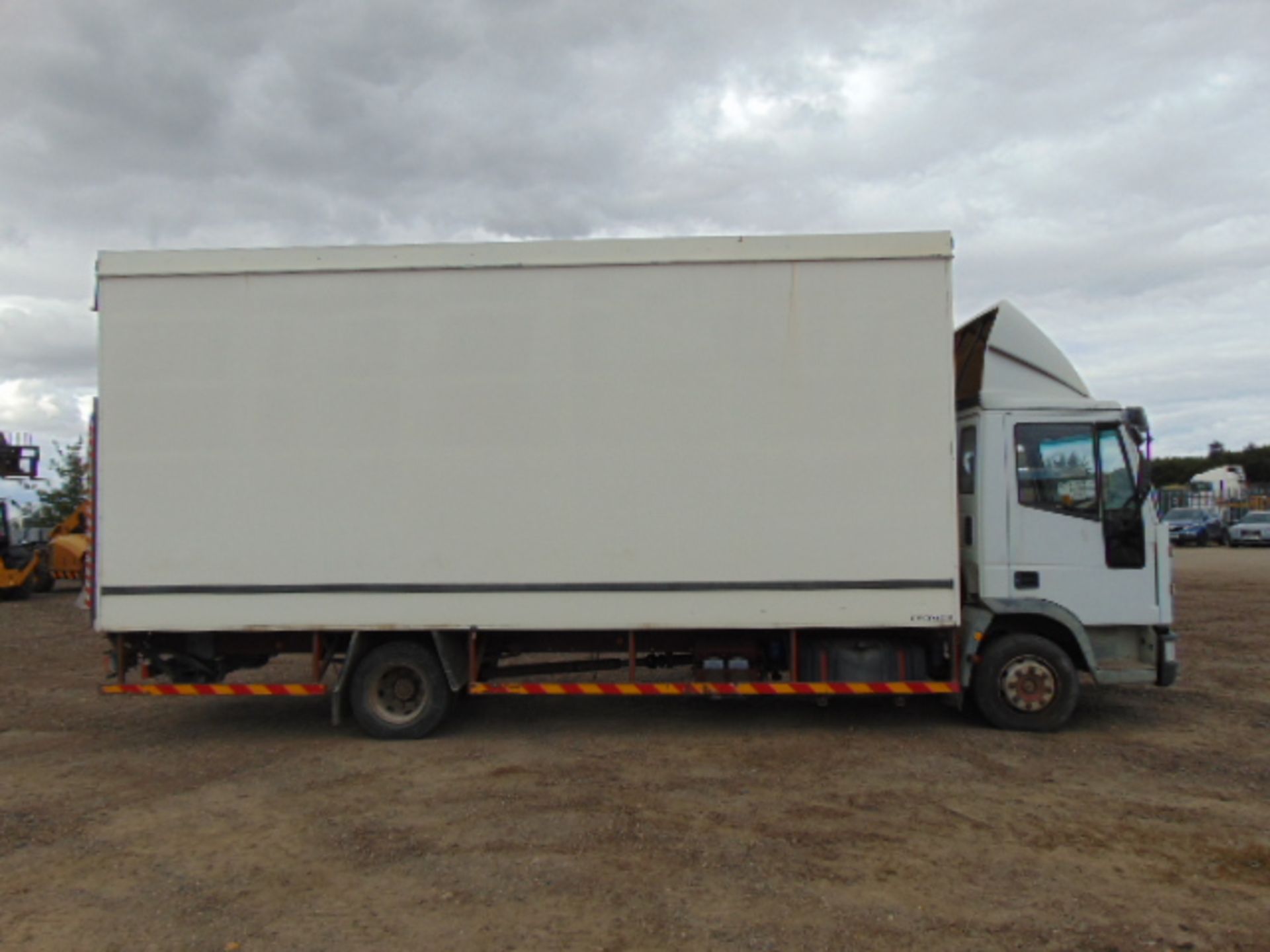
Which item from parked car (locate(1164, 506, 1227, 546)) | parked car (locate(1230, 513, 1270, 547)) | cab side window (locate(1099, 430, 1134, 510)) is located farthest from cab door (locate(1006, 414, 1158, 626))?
parked car (locate(1230, 513, 1270, 547))

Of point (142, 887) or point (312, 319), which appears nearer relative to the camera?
point (142, 887)

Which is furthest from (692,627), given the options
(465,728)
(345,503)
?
(345,503)

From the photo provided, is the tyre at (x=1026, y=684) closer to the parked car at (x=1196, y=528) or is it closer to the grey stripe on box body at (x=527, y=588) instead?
the grey stripe on box body at (x=527, y=588)

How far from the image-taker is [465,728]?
6.95m

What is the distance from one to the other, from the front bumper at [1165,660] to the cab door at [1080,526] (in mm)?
177

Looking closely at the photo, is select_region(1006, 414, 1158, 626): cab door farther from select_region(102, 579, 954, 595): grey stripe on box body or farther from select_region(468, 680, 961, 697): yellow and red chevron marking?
select_region(468, 680, 961, 697): yellow and red chevron marking

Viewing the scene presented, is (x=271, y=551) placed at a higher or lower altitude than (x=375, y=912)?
higher

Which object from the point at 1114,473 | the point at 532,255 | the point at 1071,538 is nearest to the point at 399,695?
the point at 532,255

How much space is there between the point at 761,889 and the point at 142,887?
294 centimetres

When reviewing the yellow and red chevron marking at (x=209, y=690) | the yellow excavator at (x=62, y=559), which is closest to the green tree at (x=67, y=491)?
the yellow excavator at (x=62, y=559)

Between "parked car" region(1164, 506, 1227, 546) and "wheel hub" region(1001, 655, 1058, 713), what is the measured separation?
1118 inches

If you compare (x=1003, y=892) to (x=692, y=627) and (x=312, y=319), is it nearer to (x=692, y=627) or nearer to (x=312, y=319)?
(x=692, y=627)

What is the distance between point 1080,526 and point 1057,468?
45 cm

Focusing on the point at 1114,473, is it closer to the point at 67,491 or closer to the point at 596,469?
the point at 596,469
